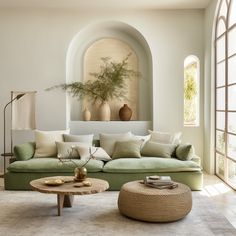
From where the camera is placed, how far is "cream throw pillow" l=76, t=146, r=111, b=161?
17.6 feet

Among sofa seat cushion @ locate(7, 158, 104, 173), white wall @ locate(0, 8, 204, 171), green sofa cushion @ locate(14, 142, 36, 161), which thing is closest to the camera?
sofa seat cushion @ locate(7, 158, 104, 173)

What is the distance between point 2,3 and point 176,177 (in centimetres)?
430

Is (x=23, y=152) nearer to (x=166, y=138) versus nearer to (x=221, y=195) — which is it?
(x=166, y=138)

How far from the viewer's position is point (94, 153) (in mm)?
5438

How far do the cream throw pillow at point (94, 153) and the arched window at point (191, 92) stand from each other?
6.89 ft

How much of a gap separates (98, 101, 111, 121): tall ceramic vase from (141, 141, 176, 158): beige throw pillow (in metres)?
1.36

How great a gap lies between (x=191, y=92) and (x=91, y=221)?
3983mm

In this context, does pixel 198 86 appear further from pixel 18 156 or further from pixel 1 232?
pixel 1 232

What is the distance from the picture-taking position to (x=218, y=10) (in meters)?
5.88

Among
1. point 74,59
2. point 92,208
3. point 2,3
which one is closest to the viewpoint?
point 92,208

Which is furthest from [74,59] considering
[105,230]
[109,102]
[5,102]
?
[105,230]

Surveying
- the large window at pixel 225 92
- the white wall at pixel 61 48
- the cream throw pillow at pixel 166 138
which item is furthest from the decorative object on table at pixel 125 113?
the large window at pixel 225 92

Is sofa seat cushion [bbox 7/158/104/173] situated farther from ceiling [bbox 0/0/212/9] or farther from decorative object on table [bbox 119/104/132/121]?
ceiling [bbox 0/0/212/9]

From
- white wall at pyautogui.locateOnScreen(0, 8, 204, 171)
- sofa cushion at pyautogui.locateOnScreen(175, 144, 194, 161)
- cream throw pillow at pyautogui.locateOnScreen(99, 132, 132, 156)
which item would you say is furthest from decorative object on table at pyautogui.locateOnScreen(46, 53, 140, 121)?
sofa cushion at pyautogui.locateOnScreen(175, 144, 194, 161)
